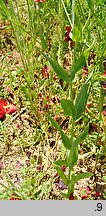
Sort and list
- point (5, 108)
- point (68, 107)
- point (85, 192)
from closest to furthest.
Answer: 1. point (68, 107)
2. point (85, 192)
3. point (5, 108)

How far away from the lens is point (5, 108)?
4.66 ft

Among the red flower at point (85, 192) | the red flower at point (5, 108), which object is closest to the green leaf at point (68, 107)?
the red flower at point (85, 192)

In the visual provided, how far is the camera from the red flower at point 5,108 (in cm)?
140

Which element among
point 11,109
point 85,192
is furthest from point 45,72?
point 85,192

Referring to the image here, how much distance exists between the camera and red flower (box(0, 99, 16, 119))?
1.40 metres

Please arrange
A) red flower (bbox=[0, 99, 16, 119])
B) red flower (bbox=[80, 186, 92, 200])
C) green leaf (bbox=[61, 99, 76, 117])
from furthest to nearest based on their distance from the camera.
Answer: red flower (bbox=[0, 99, 16, 119]), red flower (bbox=[80, 186, 92, 200]), green leaf (bbox=[61, 99, 76, 117])

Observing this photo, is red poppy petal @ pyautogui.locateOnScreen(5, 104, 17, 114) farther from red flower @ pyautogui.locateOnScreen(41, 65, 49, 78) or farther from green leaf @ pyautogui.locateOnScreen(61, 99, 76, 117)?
green leaf @ pyautogui.locateOnScreen(61, 99, 76, 117)

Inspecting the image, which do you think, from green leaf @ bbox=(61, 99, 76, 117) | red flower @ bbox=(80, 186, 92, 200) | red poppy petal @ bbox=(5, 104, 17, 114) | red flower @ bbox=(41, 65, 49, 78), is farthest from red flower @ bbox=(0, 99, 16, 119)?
green leaf @ bbox=(61, 99, 76, 117)

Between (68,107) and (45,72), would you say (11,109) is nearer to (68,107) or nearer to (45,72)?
(45,72)

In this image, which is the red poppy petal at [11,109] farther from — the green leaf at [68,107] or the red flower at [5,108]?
the green leaf at [68,107]
